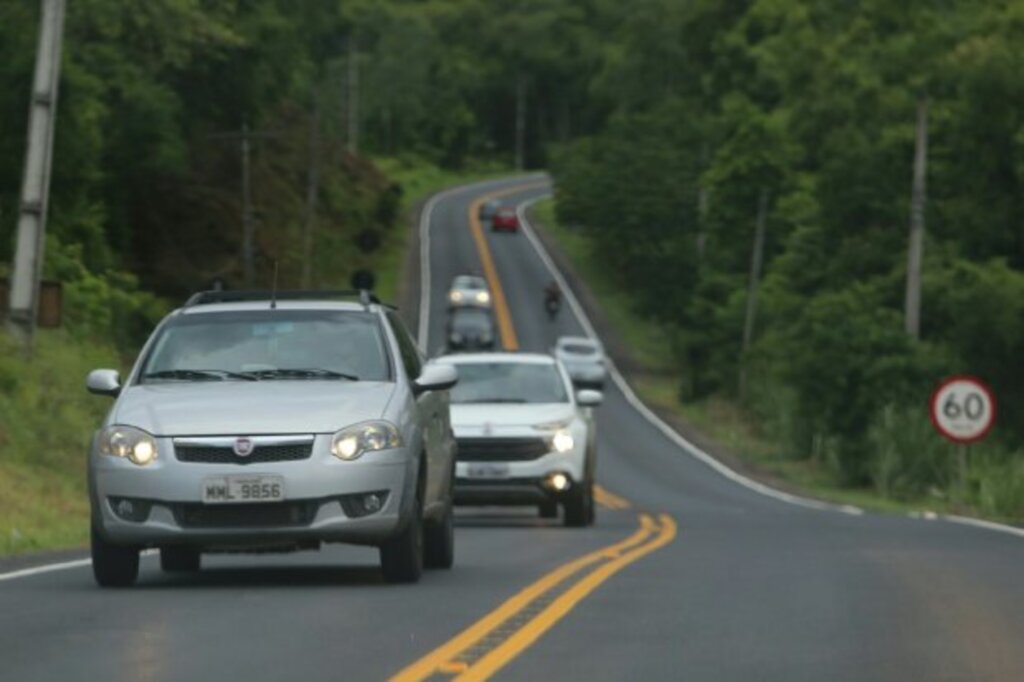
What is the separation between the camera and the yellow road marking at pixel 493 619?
1176cm

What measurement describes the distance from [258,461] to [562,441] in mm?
13487

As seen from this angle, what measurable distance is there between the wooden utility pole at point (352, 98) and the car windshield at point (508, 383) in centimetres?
15047

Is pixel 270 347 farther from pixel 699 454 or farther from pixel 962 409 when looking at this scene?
pixel 699 454

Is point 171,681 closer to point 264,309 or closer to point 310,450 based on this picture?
point 310,450

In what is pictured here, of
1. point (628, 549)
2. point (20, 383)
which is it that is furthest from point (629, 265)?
point (628, 549)

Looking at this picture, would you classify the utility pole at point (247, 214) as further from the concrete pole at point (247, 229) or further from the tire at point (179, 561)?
the tire at point (179, 561)

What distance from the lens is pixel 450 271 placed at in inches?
4764

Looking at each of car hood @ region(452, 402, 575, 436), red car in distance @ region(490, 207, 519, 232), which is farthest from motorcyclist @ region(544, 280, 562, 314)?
car hood @ region(452, 402, 575, 436)

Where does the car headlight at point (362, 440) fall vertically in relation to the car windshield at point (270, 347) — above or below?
below

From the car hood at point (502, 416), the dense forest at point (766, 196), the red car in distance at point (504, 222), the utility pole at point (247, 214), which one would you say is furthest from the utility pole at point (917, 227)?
the red car in distance at point (504, 222)

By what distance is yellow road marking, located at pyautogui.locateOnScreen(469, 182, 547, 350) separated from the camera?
342 ft

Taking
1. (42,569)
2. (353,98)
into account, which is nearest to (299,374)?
(42,569)

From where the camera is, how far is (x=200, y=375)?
17.4 metres

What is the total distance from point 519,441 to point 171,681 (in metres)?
18.3
